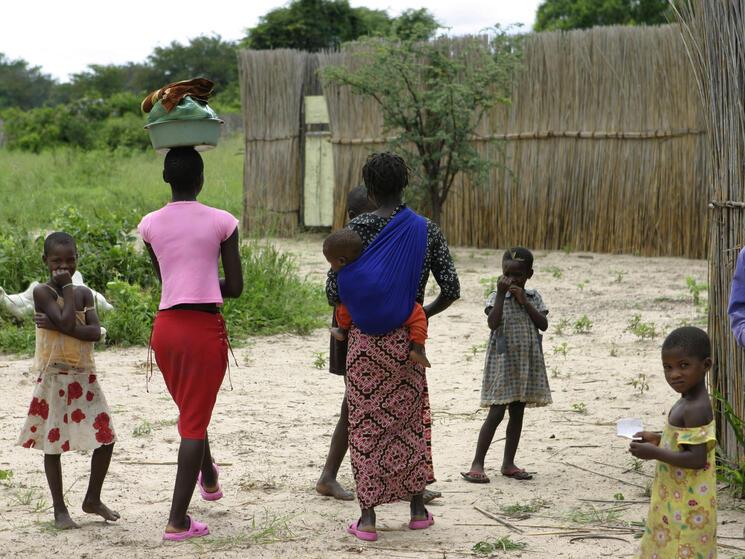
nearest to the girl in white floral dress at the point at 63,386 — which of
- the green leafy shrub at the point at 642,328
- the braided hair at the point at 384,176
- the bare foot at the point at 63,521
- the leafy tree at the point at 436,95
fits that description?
the bare foot at the point at 63,521

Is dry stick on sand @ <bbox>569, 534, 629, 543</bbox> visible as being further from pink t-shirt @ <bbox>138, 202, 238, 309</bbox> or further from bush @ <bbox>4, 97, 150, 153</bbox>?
bush @ <bbox>4, 97, 150, 153</bbox>

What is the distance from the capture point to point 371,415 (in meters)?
3.30

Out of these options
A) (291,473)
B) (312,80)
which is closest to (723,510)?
(291,473)

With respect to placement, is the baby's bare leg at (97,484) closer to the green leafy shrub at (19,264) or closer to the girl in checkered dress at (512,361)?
the girl in checkered dress at (512,361)

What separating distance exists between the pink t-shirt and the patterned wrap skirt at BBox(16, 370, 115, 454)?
0.48m

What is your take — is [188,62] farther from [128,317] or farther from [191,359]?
[191,359]

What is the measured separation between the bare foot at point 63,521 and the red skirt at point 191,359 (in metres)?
0.58

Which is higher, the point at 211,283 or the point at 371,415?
the point at 211,283

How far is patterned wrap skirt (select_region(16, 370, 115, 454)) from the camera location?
10.8 feet

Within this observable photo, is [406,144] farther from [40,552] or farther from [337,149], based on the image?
[40,552]

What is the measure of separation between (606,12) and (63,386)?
98.2 ft

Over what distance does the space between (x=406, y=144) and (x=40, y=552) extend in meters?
8.62

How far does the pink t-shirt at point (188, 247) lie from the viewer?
3.18m

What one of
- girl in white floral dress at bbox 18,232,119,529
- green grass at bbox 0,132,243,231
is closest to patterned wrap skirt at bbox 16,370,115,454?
girl in white floral dress at bbox 18,232,119,529
